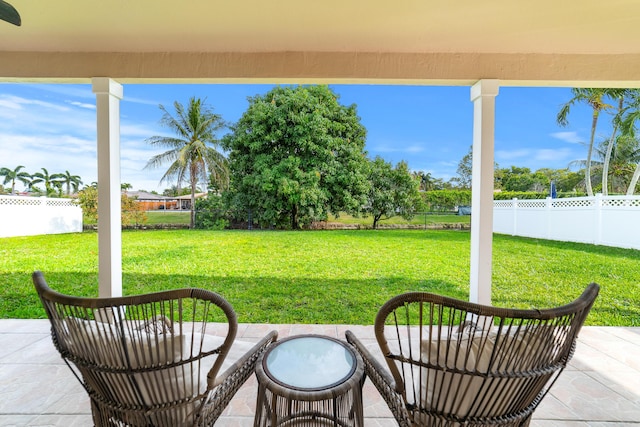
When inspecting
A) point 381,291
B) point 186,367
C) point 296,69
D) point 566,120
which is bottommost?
point 381,291

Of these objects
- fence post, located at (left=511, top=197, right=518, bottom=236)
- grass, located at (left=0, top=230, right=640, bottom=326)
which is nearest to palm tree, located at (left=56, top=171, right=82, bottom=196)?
grass, located at (left=0, top=230, right=640, bottom=326)

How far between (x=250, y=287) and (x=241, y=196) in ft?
24.4

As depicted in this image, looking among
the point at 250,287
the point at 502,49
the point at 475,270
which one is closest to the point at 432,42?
the point at 502,49

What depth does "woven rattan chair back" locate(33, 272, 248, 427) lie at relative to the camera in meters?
1.11

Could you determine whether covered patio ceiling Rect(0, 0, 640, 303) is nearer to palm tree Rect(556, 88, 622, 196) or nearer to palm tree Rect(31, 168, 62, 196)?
palm tree Rect(556, 88, 622, 196)

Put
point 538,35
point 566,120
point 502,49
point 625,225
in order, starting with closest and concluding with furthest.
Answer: point 538,35, point 502,49, point 625,225, point 566,120

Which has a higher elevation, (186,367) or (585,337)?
(186,367)

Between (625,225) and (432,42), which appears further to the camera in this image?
(625,225)

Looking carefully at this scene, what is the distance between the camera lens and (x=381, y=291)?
16.6 ft

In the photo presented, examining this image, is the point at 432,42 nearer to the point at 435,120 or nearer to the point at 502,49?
the point at 502,49

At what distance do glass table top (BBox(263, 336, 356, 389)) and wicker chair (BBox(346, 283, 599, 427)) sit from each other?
0.96 ft

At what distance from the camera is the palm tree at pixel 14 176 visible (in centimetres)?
1391

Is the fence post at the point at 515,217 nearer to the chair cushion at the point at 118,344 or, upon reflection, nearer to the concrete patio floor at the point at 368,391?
the concrete patio floor at the point at 368,391

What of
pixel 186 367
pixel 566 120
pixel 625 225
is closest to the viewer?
pixel 186 367
